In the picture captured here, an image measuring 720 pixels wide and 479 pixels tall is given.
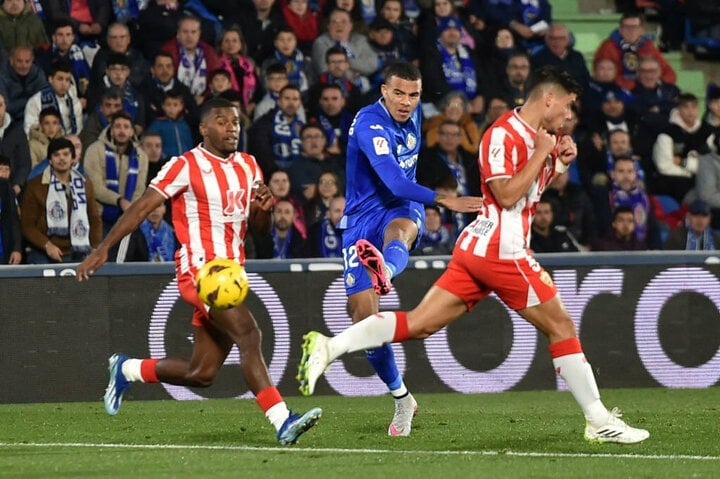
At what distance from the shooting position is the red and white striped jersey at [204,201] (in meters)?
8.49

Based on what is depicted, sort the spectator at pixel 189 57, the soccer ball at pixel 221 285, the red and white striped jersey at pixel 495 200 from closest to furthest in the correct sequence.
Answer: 1. the red and white striped jersey at pixel 495 200
2. the soccer ball at pixel 221 285
3. the spectator at pixel 189 57

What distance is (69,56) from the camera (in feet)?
47.7

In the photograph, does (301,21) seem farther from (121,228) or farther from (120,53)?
(121,228)

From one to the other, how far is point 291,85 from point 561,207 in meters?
2.94

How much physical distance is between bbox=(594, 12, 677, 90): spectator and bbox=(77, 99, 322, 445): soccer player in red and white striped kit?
9.07 meters

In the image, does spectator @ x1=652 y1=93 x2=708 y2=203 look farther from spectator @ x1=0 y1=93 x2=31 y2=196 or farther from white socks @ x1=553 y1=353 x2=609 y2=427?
white socks @ x1=553 y1=353 x2=609 y2=427

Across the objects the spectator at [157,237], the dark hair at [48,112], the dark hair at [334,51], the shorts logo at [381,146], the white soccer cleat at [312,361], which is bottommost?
the white soccer cleat at [312,361]

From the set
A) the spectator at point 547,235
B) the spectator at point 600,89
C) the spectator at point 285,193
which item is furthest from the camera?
the spectator at point 600,89

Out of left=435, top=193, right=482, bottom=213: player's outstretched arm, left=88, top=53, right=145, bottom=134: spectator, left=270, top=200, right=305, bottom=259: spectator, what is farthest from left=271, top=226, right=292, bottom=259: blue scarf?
left=435, top=193, right=482, bottom=213: player's outstretched arm

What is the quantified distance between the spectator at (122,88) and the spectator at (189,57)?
0.62m

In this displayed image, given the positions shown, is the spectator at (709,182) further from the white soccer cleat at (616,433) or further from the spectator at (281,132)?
the white soccer cleat at (616,433)

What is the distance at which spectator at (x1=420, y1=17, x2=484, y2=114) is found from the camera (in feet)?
51.8

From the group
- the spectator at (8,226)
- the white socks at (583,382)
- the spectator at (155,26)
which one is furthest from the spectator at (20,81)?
the white socks at (583,382)

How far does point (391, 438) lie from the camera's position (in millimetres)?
8758
